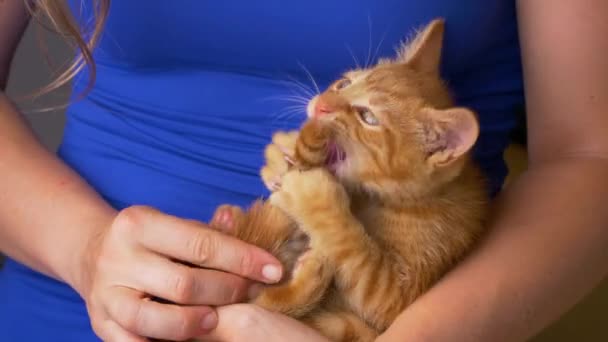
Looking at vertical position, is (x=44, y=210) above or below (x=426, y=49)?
below

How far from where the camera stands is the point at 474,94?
1.13 meters

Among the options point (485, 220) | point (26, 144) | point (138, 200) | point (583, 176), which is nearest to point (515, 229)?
point (485, 220)

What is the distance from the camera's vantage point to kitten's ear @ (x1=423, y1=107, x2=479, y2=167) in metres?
0.82

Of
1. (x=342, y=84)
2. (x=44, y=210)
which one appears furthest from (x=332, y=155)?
(x=44, y=210)

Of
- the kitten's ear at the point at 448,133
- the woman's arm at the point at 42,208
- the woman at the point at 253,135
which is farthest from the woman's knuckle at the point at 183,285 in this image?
the kitten's ear at the point at 448,133

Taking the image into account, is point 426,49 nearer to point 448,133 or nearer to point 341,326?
point 448,133

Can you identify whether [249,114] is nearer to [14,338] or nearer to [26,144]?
[26,144]

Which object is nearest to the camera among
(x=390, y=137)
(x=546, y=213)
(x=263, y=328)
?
(x=263, y=328)

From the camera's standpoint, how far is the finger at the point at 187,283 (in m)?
0.79

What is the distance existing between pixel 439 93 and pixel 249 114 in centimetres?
29

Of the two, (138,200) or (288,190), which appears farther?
(138,200)

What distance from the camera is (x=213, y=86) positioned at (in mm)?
1075

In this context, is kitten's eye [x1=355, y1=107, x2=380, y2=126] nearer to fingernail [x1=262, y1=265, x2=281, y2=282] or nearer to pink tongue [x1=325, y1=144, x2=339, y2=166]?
pink tongue [x1=325, y1=144, x2=339, y2=166]

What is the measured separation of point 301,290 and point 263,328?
6 cm
